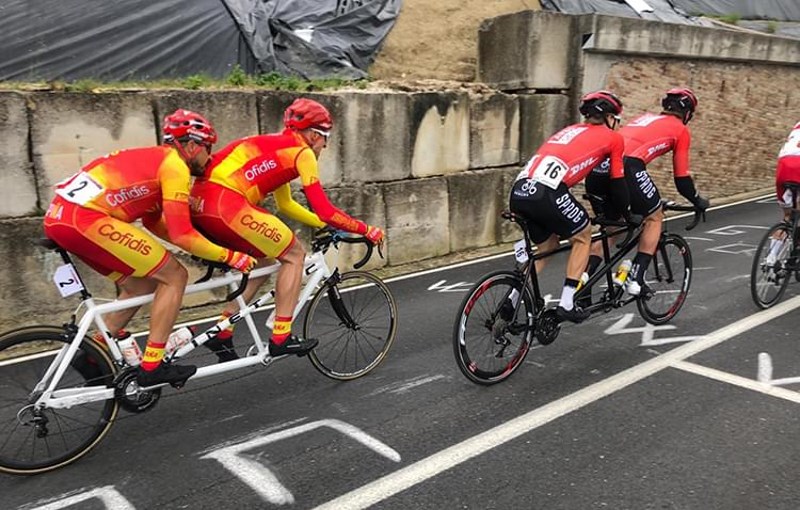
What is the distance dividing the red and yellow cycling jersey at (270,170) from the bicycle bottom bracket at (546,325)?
1556mm

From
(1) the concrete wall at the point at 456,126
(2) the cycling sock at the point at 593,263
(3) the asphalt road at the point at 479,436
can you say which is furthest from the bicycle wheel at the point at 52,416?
(2) the cycling sock at the point at 593,263

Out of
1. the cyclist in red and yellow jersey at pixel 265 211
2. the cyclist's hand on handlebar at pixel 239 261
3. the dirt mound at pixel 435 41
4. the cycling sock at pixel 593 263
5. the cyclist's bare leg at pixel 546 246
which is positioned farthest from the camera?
the dirt mound at pixel 435 41

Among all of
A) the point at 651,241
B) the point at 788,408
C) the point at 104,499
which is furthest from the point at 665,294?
the point at 104,499

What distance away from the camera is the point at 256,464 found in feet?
11.5

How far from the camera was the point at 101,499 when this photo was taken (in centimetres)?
320

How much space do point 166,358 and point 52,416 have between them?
697 mm

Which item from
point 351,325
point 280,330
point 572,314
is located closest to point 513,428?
point 572,314

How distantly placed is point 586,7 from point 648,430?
11472 mm

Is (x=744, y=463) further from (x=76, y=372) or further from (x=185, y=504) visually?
(x=76, y=372)

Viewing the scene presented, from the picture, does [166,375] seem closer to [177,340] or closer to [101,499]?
[177,340]

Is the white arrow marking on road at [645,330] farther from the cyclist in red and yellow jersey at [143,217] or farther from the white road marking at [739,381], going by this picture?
the cyclist in red and yellow jersey at [143,217]

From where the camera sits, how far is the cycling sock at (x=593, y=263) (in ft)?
17.0

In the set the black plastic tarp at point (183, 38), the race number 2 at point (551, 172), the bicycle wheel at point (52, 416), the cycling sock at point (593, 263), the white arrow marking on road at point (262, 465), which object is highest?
the black plastic tarp at point (183, 38)

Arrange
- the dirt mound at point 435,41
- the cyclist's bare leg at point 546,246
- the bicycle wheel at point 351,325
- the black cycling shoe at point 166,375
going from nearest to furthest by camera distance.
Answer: the black cycling shoe at point 166,375
the bicycle wheel at point 351,325
the cyclist's bare leg at point 546,246
the dirt mound at point 435,41
